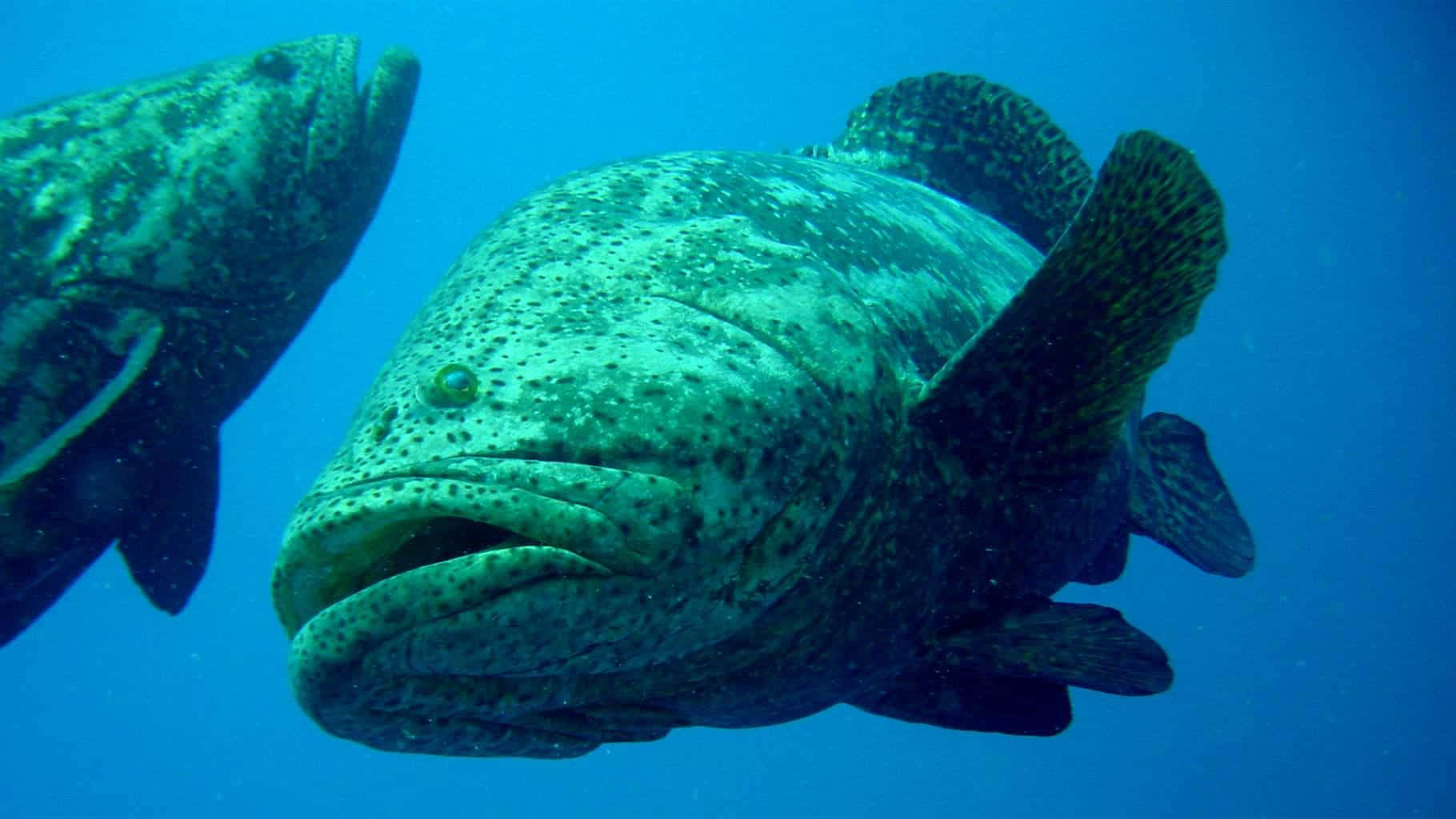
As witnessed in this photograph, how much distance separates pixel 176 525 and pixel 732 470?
4445mm

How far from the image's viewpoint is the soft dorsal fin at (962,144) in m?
6.25

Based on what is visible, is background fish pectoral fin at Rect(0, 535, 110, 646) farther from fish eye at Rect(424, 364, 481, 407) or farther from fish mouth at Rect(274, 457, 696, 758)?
fish eye at Rect(424, 364, 481, 407)

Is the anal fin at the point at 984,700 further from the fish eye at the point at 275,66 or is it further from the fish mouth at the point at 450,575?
the fish eye at the point at 275,66

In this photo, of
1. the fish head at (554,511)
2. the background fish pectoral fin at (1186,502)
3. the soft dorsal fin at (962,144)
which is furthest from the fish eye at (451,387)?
the soft dorsal fin at (962,144)

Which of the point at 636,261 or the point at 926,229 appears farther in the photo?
the point at 926,229

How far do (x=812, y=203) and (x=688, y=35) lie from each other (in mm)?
104220

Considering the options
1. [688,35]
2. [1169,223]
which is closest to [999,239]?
[1169,223]

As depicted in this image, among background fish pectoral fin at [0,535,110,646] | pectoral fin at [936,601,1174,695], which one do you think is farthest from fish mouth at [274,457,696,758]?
background fish pectoral fin at [0,535,110,646]

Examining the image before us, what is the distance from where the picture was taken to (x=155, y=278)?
4.51 m

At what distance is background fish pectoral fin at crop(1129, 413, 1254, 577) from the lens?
5348 mm

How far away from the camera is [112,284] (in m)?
4.42

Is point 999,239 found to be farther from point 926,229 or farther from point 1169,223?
point 1169,223

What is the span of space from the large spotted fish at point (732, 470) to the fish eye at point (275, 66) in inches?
Answer: 112

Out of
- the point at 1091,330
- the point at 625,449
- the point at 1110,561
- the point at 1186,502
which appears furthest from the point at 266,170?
the point at 1186,502
